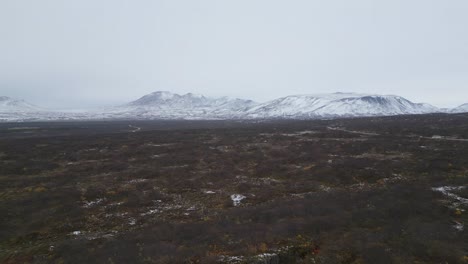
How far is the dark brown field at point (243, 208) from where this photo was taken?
18.8 metres

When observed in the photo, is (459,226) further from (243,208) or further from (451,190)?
(243,208)

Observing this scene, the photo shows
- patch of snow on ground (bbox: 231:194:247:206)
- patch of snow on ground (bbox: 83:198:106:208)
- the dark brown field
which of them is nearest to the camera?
the dark brown field

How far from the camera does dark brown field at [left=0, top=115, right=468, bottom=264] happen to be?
18.8 meters

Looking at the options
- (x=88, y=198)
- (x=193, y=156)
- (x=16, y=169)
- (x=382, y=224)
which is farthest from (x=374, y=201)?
(x=16, y=169)

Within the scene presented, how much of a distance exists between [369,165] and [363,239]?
26.2 meters

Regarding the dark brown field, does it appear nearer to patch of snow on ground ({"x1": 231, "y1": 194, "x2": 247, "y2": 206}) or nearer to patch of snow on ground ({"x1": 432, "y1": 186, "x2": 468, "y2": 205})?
patch of snow on ground ({"x1": 432, "y1": 186, "x2": 468, "y2": 205})

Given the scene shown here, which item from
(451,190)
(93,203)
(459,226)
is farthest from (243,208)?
(451,190)

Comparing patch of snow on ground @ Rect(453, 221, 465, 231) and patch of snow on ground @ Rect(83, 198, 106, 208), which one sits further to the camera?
patch of snow on ground @ Rect(83, 198, 106, 208)

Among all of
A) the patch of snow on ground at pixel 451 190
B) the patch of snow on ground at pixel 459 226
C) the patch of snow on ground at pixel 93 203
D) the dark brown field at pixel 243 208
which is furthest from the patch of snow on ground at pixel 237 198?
the patch of snow on ground at pixel 451 190

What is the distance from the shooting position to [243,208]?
27.9m

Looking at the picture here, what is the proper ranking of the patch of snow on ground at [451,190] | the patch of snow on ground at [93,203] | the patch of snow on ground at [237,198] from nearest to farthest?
the patch of snow on ground at [451,190] < the patch of snow on ground at [237,198] < the patch of snow on ground at [93,203]

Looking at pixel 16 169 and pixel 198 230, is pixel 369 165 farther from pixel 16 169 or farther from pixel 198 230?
pixel 16 169

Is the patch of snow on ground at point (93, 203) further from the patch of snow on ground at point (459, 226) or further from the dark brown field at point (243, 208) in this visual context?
the patch of snow on ground at point (459, 226)

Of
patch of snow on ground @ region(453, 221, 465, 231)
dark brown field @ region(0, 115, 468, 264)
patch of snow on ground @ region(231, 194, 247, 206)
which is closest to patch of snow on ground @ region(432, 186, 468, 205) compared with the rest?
dark brown field @ region(0, 115, 468, 264)
